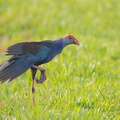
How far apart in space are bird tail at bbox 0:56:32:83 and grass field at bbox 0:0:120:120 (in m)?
0.46

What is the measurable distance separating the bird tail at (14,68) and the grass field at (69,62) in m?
0.46

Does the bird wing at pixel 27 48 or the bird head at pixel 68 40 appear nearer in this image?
the bird wing at pixel 27 48

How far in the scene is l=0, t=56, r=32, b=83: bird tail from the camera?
5.27m

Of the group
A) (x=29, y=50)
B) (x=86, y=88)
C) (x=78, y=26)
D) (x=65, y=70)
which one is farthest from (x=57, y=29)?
(x=29, y=50)

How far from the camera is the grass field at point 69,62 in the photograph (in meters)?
5.33

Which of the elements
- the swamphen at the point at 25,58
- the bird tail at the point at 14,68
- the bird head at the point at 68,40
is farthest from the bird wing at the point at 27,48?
the bird head at the point at 68,40

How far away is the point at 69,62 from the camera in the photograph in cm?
838

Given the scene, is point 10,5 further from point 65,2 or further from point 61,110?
point 61,110

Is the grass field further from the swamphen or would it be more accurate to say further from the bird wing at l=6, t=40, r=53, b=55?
the bird wing at l=6, t=40, r=53, b=55

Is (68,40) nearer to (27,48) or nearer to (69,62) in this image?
(27,48)

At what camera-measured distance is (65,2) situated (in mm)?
15609

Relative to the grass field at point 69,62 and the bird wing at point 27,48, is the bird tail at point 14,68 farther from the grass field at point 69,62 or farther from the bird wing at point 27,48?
the grass field at point 69,62

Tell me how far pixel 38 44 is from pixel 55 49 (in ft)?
1.00

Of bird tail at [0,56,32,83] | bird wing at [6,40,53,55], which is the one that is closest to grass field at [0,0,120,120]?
bird tail at [0,56,32,83]
